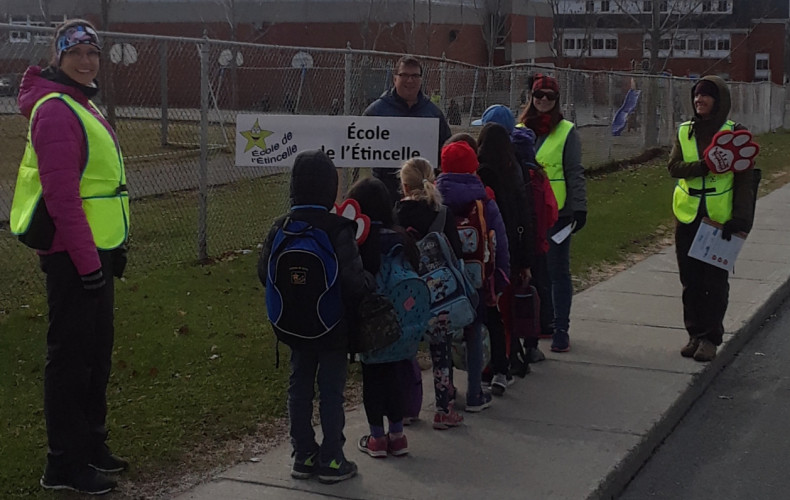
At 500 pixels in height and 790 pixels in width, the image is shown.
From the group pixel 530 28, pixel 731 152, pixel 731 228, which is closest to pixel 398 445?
pixel 731 228

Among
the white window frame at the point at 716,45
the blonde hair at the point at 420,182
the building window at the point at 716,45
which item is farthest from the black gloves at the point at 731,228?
the building window at the point at 716,45

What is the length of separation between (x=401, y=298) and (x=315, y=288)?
0.56 meters

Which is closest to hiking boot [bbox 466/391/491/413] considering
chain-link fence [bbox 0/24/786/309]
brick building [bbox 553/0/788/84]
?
chain-link fence [bbox 0/24/786/309]

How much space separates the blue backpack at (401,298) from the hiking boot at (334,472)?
0.50 metres

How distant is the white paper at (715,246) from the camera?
6.89 meters

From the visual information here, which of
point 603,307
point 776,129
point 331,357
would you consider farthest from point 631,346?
point 776,129

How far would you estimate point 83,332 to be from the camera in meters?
4.38

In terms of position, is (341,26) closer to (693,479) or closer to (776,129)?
(776,129)

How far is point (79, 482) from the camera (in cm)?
449

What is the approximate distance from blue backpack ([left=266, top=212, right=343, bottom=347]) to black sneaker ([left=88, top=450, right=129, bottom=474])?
987 mm

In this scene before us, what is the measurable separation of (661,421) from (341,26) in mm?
41807

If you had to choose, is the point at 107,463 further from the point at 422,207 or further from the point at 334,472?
the point at 422,207

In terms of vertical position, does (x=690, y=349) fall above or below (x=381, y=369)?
below

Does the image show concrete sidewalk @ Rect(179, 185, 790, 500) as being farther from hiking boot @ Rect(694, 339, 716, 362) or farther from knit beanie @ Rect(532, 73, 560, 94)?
knit beanie @ Rect(532, 73, 560, 94)
